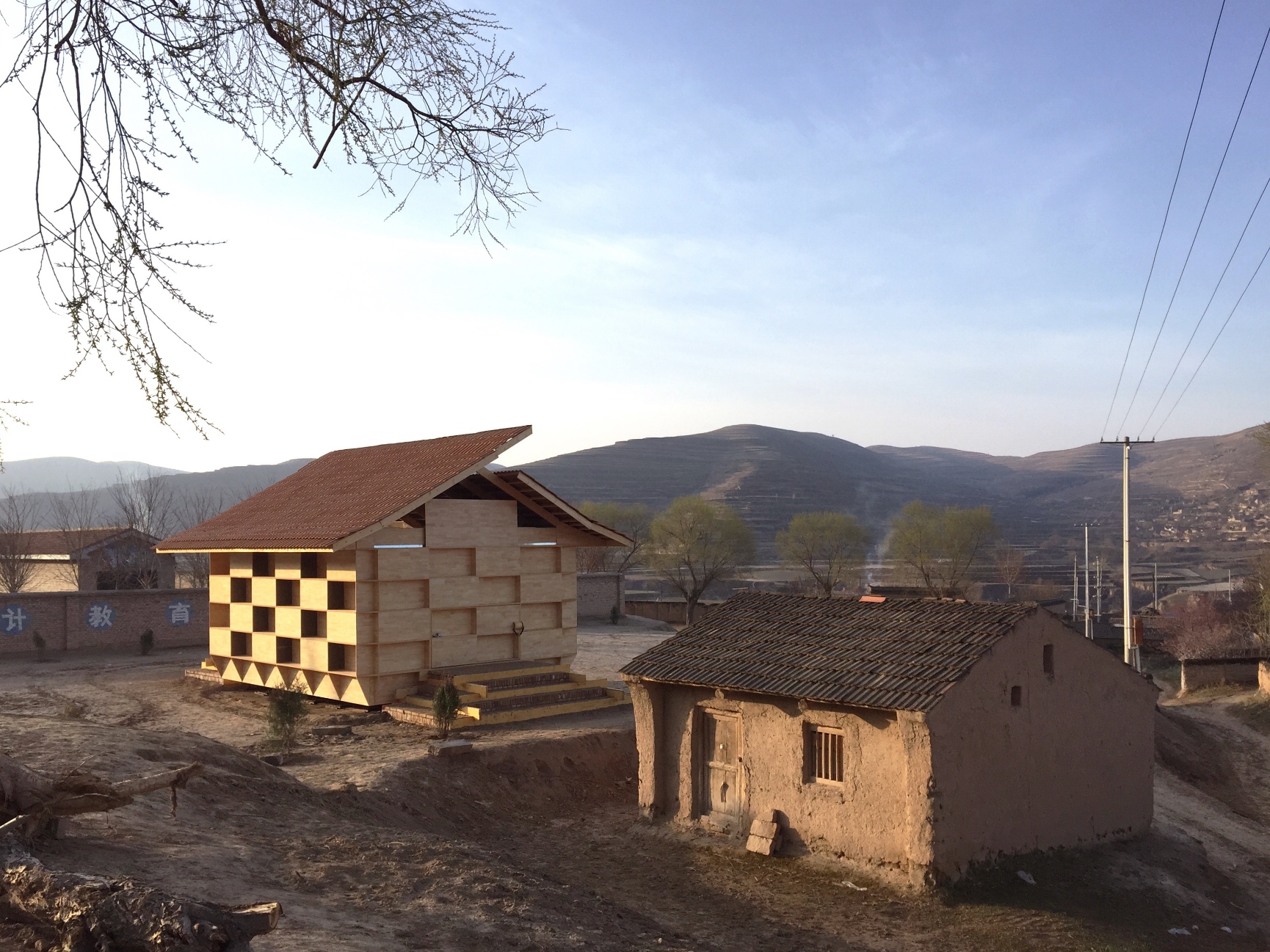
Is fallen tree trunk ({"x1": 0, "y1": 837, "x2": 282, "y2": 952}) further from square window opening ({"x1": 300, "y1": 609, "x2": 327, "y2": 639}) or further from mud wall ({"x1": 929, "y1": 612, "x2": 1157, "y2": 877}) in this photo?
square window opening ({"x1": 300, "y1": 609, "x2": 327, "y2": 639})

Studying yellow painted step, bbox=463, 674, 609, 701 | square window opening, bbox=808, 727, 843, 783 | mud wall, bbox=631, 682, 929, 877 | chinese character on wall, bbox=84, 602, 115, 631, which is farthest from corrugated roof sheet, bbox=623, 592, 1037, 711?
chinese character on wall, bbox=84, 602, 115, 631

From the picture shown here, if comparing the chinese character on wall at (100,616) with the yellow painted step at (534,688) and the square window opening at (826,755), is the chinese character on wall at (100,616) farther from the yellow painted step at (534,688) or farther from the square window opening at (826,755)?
the square window opening at (826,755)

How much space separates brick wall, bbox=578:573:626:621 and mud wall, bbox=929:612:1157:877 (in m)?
32.1

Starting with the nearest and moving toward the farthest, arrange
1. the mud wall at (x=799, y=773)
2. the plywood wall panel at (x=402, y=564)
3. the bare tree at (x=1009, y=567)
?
the mud wall at (x=799, y=773), the plywood wall panel at (x=402, y=564), the bare tree at (x=1009, y=567)

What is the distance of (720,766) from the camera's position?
15406mm

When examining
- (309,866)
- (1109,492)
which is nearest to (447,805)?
(309,866)

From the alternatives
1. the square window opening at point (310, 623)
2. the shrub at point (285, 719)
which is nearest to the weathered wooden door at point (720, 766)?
the shrub at point (285, 719)

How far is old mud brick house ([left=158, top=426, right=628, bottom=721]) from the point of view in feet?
68.0

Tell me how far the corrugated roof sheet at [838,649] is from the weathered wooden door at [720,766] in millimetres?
814

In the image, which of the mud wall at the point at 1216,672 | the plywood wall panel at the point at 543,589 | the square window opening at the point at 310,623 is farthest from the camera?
the mud wall at the point at 1216,672

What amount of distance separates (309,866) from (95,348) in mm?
6228

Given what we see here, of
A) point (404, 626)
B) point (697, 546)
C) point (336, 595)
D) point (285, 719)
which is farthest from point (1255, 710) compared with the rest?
point (697, 546)

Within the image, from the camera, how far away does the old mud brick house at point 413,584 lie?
816 inches

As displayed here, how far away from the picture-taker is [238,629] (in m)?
24.2
